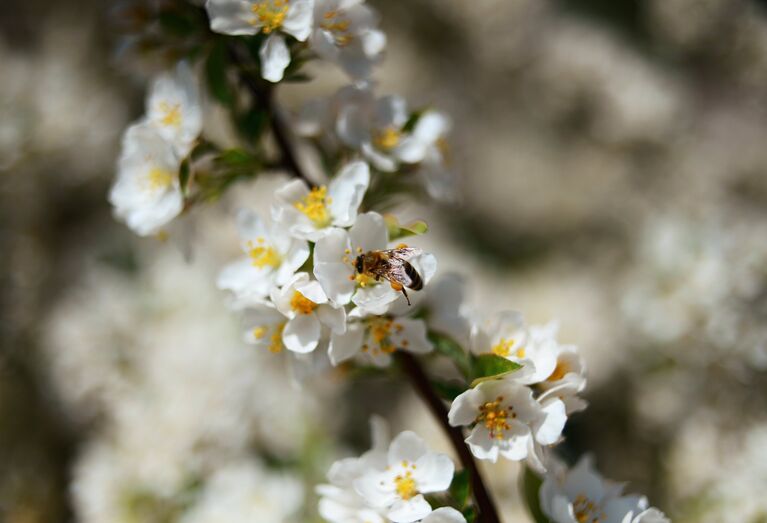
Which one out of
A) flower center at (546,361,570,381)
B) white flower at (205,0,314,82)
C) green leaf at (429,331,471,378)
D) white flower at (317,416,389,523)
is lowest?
white flower at (317,416,389,523)

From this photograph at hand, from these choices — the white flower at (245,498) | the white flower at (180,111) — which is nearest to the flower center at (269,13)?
the white flower at (180,111)

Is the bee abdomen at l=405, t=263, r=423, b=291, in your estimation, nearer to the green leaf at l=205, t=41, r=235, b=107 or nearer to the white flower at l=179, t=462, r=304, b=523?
the green leaf at l=205, t=41, r=235, b=107

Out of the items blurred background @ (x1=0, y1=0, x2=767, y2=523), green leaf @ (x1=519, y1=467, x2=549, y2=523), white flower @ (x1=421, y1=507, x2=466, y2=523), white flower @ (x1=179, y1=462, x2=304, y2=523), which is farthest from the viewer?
blurred background @ (x1=0, y1=0, x2=767, y2=523)

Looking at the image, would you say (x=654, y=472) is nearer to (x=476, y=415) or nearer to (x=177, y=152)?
(x=476, y=415)

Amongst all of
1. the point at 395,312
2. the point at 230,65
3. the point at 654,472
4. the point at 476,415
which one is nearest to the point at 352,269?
the point at 395,312

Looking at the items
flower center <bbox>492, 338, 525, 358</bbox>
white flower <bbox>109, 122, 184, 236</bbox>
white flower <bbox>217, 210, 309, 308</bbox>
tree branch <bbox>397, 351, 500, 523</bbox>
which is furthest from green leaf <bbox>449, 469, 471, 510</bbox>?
white flower <bbox>109, 122, 184, 236</bbox>

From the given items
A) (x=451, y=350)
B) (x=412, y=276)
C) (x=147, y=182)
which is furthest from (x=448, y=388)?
(x=147, y=182)

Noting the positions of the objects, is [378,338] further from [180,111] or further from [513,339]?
[180,111]
